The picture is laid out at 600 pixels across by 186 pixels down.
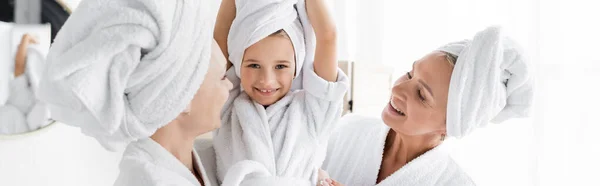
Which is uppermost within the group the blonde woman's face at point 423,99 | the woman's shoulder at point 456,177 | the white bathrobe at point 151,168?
the white bathrobe at point 151,168

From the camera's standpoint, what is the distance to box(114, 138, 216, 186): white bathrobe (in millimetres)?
904

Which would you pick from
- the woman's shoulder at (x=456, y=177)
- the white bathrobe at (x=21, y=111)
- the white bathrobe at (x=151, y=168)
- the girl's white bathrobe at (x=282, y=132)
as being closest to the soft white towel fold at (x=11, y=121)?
the white bathrobe at (x=21, y=111)

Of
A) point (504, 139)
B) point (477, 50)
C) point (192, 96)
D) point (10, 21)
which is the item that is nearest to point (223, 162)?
point (192, 96)

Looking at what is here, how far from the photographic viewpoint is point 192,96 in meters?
0.90

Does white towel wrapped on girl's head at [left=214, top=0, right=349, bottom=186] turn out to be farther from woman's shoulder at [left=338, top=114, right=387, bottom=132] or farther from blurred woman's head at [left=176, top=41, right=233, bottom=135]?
woman's shoulder at [left=338, top=114, right=387, bottom=132]

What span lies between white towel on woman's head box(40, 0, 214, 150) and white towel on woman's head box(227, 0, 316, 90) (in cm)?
24

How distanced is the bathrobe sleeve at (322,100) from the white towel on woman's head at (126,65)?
1.05 feet

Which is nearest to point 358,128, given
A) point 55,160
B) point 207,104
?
point 207,104

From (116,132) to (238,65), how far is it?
1.14ft

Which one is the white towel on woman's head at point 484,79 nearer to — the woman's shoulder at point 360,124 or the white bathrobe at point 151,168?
the woman's shoulder at point 360,124

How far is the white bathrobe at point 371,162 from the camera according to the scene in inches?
51.1

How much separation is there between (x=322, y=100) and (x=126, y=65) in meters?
0.47

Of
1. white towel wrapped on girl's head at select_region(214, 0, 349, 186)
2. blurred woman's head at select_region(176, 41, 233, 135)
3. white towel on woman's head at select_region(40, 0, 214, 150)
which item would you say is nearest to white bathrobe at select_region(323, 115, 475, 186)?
white towel wrapped on girl's head at select_region(214, 0, 349, 186)

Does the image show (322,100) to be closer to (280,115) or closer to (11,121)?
(280,115)
